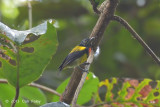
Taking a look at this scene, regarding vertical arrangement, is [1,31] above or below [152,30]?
below

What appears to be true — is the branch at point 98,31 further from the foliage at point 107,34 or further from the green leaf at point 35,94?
the foliage at point 107,34

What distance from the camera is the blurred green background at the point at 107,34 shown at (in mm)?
3639

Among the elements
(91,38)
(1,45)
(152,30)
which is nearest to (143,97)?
(91,38)

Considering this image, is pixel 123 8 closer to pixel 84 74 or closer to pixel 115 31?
pixel 115 31

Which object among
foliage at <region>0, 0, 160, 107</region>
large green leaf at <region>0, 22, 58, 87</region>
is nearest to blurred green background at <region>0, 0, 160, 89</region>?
foliage at <region>0, 0, 160, 107</region>

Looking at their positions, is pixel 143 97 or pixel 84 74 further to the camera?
pixel 143 97

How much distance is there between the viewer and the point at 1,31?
3.77 feet

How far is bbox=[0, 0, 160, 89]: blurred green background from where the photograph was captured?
3.64m

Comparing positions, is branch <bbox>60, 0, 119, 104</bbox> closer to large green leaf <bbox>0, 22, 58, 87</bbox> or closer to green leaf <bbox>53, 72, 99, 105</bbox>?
large green leaf <bbox>0, 22, 58, 87</bbox>

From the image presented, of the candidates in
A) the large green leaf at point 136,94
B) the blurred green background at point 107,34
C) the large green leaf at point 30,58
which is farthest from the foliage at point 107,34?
the large green leaf at point 30,58

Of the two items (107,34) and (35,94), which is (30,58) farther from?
(107,34)

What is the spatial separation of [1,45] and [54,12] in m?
2.70

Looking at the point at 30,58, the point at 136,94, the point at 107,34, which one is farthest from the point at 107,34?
the point at 30,58

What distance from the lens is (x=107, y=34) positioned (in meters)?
4.04
